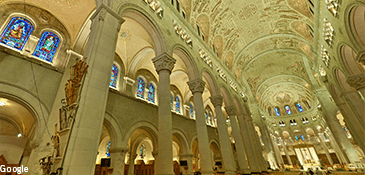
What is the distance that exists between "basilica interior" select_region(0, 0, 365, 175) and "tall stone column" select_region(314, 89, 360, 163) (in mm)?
103

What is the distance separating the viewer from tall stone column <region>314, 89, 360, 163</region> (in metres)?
15.4

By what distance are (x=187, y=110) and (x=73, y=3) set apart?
1160 centimetres

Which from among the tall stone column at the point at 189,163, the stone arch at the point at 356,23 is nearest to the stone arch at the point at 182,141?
the tall stone column at the point at 189,163

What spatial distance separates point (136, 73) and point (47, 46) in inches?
208

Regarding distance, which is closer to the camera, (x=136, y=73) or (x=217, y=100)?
(x=217, y=100)

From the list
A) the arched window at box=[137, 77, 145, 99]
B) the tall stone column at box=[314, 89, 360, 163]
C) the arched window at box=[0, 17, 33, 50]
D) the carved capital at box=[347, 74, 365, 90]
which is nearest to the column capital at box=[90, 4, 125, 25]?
the arched window at box=[0, 17, 33, 50]

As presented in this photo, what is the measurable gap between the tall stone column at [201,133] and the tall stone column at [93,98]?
510cm

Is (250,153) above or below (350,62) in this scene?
below

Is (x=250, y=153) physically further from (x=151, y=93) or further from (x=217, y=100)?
(x=151, y=93)

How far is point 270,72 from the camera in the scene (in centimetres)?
2398

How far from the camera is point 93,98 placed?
3670 millimetres

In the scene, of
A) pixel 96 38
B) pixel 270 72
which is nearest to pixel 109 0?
pixel 96 38

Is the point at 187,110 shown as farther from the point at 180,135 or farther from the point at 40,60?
the point at 40,60

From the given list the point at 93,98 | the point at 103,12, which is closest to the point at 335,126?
the point at 93,98
